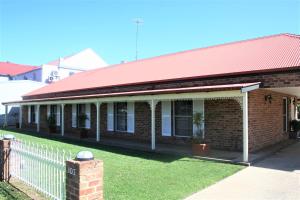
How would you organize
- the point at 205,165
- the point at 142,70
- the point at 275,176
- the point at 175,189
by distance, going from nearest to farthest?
the point at 175,189 < the point at 275,176 < the point at 205,165 < the point at 142,70

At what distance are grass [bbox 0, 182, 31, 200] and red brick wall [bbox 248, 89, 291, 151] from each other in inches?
322

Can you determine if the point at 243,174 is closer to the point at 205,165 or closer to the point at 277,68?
the point at 205,165

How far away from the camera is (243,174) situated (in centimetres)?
830

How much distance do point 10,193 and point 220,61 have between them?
10.7 meters

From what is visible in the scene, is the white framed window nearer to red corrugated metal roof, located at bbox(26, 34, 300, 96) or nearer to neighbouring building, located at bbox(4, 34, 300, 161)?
red corrugated metal roof, located at bbox(26, 34, 300, 96)

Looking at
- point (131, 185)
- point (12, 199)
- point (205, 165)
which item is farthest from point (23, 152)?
point (205, 165)

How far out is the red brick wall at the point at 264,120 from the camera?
460 inches

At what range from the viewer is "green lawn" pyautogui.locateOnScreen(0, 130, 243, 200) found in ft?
21.4

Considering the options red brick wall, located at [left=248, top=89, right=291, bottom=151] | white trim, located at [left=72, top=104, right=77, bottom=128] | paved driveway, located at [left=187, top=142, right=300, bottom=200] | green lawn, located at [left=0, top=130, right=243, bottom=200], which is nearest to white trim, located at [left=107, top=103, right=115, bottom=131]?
white trim, located at [left=72, top=104, right=77, bottom=128]

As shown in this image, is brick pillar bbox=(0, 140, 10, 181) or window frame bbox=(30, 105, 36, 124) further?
window frame bbox=(30, 105, 36, 124)

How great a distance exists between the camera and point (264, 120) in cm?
1274

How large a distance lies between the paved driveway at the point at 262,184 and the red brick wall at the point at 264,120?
194 centimetres

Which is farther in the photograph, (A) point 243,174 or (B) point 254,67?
(B) point 254,67

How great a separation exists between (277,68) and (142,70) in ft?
30.8
